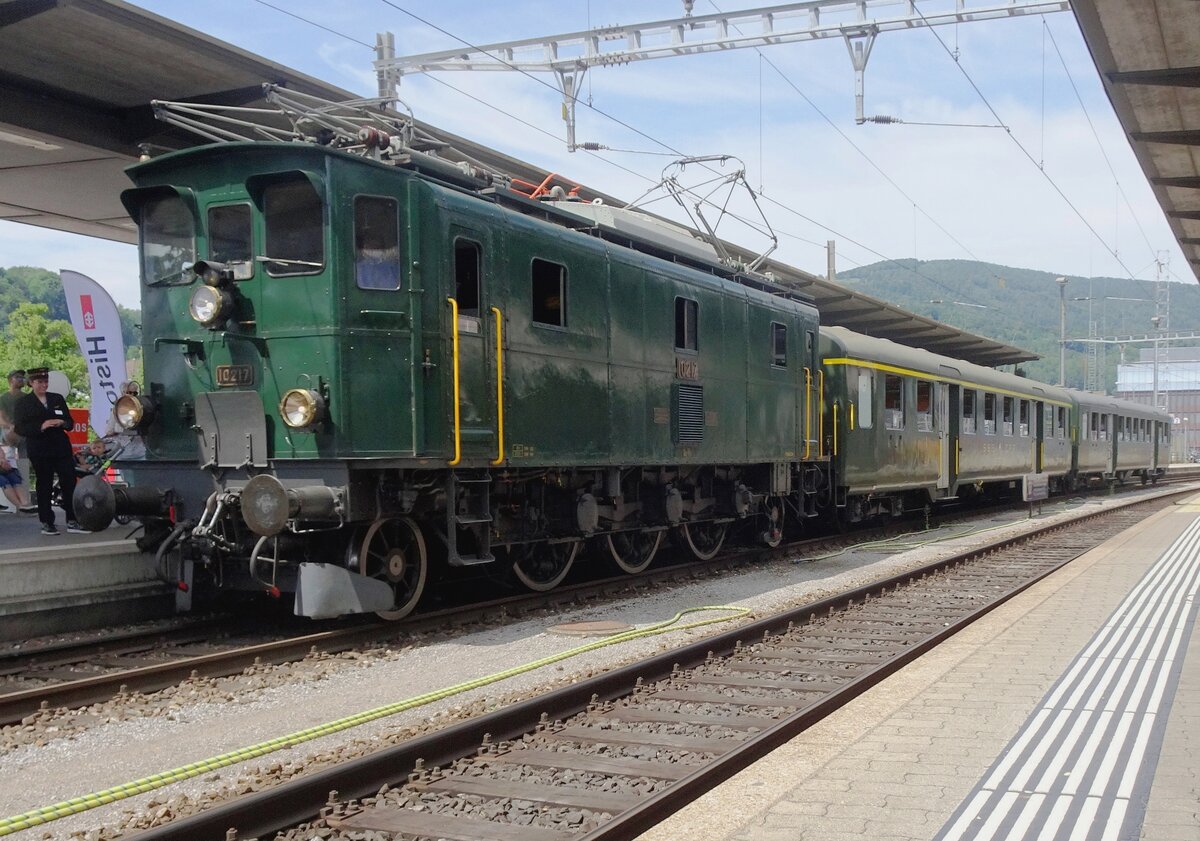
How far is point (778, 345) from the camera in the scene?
51.7ft

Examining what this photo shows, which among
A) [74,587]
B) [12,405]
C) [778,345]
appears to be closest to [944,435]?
[778,345]

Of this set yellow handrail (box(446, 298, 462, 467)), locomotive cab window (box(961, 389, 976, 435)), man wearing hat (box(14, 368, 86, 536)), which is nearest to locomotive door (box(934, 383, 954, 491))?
locomotive cab window (box(961, 389, 976, 435))

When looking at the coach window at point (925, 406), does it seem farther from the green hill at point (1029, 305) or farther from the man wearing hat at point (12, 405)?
the green hill at point (1029, 305)

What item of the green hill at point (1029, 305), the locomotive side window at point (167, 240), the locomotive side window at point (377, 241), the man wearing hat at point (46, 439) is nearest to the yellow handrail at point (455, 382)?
the locomotive side window at point (377, 241)

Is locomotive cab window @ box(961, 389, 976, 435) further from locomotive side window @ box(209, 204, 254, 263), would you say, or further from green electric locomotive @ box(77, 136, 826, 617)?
locomotive side window @ box(209, 204, 254, 263)

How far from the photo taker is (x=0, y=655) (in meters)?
7.70

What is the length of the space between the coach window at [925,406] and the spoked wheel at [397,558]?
13.2 m

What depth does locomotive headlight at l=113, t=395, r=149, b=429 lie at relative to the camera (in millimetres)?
9117

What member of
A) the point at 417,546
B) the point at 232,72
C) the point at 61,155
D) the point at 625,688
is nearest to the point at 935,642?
the point at 625,688

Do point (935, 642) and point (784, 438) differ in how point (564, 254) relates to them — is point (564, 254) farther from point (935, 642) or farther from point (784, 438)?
point (784, 438)

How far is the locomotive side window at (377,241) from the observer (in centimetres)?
873

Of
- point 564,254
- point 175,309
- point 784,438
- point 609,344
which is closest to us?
point 175,309

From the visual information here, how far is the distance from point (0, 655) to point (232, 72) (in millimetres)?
6221

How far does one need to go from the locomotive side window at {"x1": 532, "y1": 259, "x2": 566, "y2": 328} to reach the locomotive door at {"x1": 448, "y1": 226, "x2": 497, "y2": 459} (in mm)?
843
